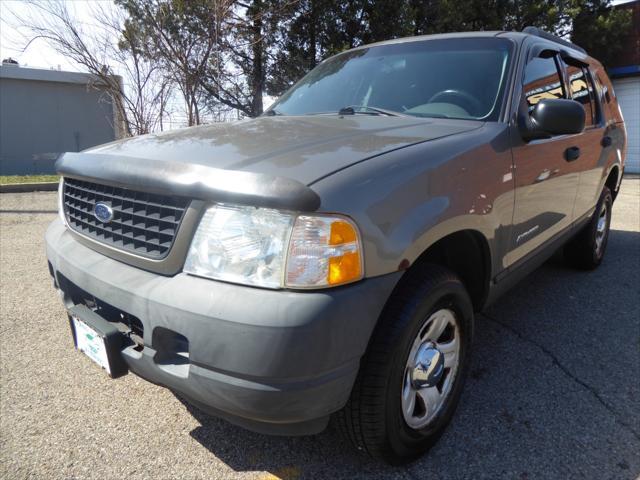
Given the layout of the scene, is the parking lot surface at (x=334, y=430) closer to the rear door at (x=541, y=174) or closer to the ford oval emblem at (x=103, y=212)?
Result: the rear door at (x=541, y=174)

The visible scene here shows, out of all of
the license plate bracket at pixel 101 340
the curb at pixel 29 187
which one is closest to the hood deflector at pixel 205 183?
the license plate bracket at pixel 101 340

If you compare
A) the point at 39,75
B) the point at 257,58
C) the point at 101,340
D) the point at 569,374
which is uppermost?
the point at 39,75

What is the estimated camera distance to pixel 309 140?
6.51 feet

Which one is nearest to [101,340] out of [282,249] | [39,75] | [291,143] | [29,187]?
[282,249]

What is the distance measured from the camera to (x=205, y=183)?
1.55m

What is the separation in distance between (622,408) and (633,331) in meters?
1.07

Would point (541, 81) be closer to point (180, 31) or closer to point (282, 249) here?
point (282, 249)

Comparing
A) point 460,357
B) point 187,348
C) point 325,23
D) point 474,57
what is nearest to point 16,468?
point 187,348

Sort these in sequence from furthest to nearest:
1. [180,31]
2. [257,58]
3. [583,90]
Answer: [257,58] → [180,31] → [583,90]

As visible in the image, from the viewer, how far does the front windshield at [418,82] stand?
100 inches

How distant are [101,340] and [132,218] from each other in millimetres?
462

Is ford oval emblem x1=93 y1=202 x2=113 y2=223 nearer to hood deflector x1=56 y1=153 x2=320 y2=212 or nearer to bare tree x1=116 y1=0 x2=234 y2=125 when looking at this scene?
hood deflector x1=56 y1=153 x2=320 y2=212

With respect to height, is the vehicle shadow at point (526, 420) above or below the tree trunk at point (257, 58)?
below

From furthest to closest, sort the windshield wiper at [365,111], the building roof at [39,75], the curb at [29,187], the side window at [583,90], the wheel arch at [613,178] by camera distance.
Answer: the building roof at [39,75] < the curb at [29,187] < the wheel arch at [613,178] < the side window at [583,90] < the windshield wiper at [365,111]
